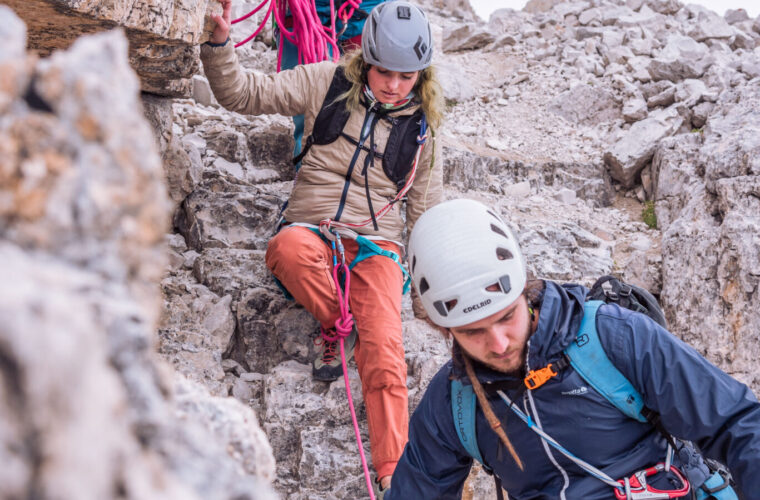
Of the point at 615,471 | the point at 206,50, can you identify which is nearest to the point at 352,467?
the point at 615,471

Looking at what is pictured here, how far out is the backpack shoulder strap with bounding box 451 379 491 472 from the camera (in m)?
2.93

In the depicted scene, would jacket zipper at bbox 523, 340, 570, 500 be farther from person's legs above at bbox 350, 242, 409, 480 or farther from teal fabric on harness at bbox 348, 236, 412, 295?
teal fabric on harness at bbox 348, 236, 412, 295

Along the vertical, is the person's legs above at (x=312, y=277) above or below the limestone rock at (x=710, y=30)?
above

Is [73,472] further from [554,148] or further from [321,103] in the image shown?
[554,148]

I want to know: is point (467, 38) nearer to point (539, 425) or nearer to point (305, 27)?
point (305, 27)

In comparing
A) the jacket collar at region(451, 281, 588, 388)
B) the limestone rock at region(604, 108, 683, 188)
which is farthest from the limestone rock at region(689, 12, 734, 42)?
the jacket collar at region(451, 281, 588, 388)

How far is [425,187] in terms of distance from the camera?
212 inches

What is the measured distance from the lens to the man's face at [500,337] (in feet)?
9.06

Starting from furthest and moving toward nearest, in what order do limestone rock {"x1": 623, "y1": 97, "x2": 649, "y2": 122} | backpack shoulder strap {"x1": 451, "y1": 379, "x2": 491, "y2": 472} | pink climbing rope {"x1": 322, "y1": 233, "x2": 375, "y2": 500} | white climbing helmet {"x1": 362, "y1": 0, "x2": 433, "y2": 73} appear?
1. limestone rock {"x1": 623, "y1": 97, "x2": 649, "y2": 122}
2. white climbing helmet {"x1": 362, "y1": 0, "x2": 433, "y2": 73}
3. pink climbing rope {"x1": 322, "y1": 233, "x2": 375, "y2": 500}
4. backpack shoulder strap {"x1": 451, "y1": 379, "x2": 491, "y2": 472}

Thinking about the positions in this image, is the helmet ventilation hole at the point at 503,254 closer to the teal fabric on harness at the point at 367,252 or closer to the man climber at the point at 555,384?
the man climber at the point at 555,384

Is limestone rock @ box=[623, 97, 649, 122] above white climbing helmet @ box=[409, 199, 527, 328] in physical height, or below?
below

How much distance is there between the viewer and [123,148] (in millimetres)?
887

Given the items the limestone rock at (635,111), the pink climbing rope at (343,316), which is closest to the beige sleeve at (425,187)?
the pink climbing rope at (343,316)

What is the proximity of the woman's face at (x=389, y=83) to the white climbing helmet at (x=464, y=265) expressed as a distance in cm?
227
